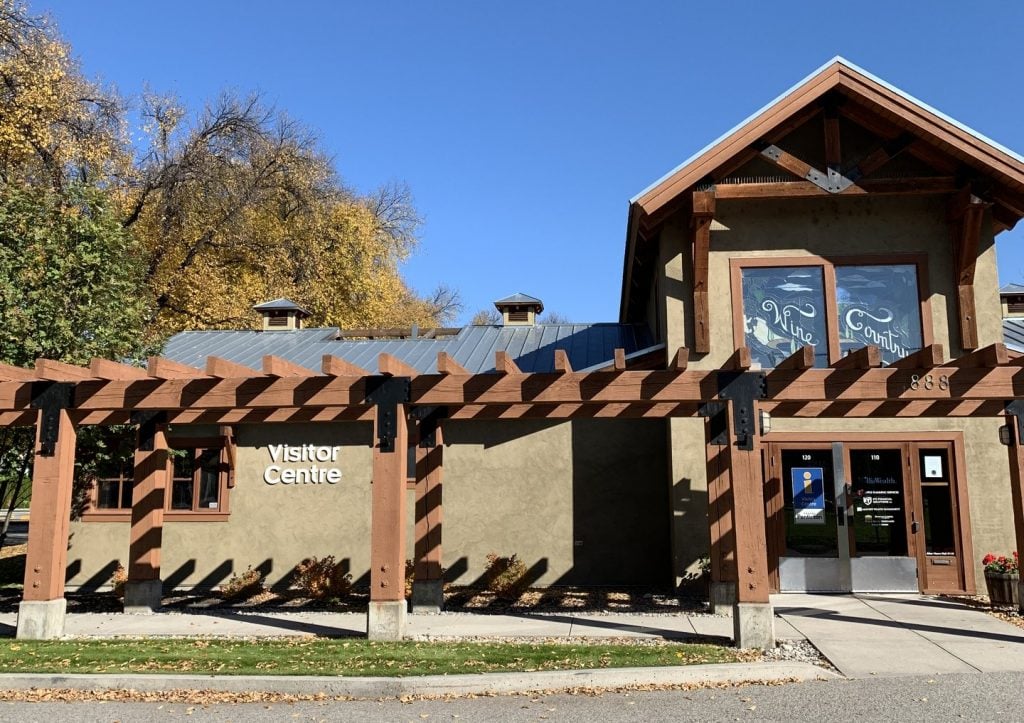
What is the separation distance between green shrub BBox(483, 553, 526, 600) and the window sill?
5.19 meters

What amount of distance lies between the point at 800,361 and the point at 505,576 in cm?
719

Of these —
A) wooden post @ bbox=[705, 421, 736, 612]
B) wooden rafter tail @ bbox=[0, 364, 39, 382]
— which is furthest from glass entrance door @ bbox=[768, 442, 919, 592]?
wooden rafter tail @ bbox=[0, 364, 39, 382]

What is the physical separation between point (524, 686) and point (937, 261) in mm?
10098

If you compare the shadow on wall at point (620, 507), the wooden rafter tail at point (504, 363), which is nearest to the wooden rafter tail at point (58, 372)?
the wooden rafter tail at point (504, 363)

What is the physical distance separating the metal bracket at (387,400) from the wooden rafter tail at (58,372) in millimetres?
3647

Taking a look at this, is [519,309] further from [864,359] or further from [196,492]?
[864,359]

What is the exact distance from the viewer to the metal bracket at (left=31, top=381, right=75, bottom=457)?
10.3 metres

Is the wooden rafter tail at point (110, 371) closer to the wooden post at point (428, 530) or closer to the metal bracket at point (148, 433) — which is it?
the metal bracket at point (148, 433)

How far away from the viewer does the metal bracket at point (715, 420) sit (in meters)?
10.6

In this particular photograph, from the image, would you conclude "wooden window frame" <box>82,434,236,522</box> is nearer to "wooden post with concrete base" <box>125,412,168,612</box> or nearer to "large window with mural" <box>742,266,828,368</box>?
"wooden post with concrete base" <box>125,412,168,612</box>

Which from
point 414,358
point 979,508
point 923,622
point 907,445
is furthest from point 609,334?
point 923,622

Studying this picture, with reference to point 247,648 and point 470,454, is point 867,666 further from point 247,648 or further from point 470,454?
point 470,454

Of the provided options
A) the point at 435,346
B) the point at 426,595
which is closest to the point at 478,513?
the point at 426,595

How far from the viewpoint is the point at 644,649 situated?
28.7 feet
